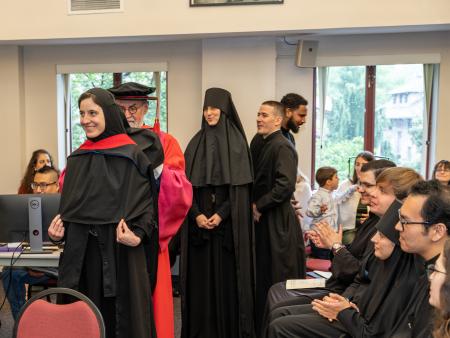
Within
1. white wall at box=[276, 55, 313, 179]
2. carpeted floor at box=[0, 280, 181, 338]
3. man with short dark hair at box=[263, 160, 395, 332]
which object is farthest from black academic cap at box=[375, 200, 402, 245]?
white wall at box=[276, 55, 313, 179]

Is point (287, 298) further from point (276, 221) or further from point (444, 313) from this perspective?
point (444, 313)

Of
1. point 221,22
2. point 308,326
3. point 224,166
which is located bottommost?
point 308,326

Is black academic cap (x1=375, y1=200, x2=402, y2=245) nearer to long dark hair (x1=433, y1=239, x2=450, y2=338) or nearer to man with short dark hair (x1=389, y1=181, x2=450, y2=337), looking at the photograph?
man with short dark hair (x1=389, y1=181, x2=450, y2=337)

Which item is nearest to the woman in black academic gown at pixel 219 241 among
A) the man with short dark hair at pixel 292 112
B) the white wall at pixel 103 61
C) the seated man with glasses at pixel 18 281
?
the man with short dark hair at pixel 292 112

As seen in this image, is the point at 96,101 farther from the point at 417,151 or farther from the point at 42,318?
the point at 417,151

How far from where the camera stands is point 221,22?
18.8ft

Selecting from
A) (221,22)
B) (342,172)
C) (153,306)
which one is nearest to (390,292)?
(153,306)

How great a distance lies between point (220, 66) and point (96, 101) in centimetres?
368

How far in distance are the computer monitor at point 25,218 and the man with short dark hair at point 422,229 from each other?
2.26 m

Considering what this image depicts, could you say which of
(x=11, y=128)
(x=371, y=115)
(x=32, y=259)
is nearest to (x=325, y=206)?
(x=371, y=115)

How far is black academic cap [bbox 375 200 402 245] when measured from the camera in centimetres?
248

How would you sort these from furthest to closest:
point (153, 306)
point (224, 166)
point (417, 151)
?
1. point (417, 151)
2. point (224, 166)
3. point (153, 306)

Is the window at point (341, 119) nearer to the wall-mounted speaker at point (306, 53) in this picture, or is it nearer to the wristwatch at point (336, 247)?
the wall-mounted speaker at point (306, 53)

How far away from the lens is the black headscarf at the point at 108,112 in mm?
2760
